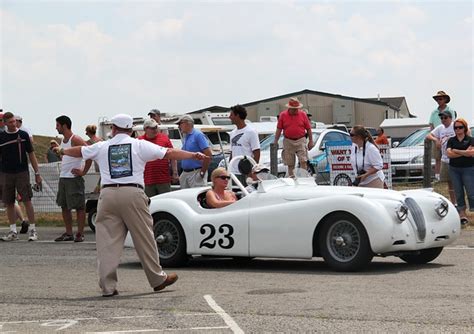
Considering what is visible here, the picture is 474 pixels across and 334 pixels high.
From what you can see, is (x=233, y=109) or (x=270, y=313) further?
(x=233, y=109)

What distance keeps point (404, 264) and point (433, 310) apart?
3836mm

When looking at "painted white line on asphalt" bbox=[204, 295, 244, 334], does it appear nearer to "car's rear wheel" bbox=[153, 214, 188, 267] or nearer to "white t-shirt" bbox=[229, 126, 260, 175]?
"car's rear wheel" bbox=[153, 214, 188, 267]

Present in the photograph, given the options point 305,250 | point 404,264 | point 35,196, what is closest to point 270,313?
point 305,250

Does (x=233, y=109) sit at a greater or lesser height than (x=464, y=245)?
greater

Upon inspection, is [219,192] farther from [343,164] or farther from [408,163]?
[408,163]

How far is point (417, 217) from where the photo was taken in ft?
39.2

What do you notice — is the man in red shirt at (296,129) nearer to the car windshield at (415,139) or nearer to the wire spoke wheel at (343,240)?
the wire spoke wheel at (343,240)

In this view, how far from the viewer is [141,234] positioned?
35.5 feet

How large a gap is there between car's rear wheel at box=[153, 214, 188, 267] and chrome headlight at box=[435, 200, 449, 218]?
2.97m

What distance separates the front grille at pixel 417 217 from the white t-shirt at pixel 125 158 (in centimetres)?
287

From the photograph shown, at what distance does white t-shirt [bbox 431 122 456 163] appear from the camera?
58.1 feet

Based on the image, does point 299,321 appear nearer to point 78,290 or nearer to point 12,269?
point 78,290

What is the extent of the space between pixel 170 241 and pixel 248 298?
10.9ft

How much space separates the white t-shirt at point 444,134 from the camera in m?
17.7
